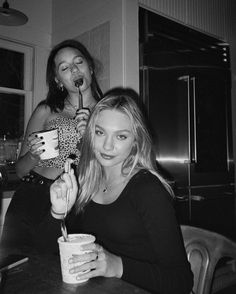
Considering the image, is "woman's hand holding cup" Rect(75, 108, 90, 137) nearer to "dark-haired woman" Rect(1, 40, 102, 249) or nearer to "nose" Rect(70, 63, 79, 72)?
"dark-haired woman" Rect(1, 40, 102, 249)

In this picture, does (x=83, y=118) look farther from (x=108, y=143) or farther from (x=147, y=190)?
(x=147, y=190)

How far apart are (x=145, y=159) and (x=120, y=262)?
0.52 meters

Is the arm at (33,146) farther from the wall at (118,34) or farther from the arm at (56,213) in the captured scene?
the wall at (118,34)

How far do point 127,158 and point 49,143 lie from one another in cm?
35

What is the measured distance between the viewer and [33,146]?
1.32 metres

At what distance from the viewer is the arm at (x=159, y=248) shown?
80cm

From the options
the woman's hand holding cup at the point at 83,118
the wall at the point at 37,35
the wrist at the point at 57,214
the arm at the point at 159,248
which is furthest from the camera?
the wall at the point at 37,35

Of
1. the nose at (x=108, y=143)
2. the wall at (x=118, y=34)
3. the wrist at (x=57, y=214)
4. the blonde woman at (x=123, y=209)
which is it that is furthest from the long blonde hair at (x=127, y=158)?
the wall at (x=118, y=34)

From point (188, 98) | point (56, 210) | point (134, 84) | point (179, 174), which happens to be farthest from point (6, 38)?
point (56, 210)

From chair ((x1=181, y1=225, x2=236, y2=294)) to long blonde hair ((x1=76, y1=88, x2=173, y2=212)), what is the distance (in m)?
0.24

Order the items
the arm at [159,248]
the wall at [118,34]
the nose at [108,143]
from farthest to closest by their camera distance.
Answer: the wall at [118,34] < the nose at [108,143] < the arm at [159,248]

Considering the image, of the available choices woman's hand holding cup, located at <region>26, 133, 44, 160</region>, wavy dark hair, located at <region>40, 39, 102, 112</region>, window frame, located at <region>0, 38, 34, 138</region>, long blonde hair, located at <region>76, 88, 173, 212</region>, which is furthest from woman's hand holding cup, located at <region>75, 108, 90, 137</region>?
window frame, located at <region>0, 38, 34, 138</region>

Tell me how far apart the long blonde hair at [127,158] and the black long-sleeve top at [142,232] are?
8 cm

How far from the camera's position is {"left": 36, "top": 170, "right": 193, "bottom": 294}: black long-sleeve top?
81cm
